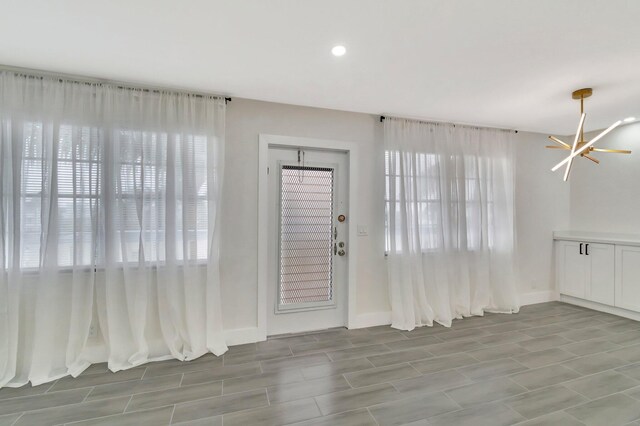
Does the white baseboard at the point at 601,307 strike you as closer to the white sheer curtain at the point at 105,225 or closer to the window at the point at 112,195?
the white sheer curtain at the point at 105,225

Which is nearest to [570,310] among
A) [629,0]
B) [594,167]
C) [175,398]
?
[594,167]

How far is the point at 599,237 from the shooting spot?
170 inches

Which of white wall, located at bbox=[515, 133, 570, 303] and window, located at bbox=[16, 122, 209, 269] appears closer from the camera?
window, located at bbox=[16, 122, 209, 269]

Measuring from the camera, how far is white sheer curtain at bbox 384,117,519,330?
3750 millimetres

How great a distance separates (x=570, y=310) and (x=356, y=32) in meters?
4.84

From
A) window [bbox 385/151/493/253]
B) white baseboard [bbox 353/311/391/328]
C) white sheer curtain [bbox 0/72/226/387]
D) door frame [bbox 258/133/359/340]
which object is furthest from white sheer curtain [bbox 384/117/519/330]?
white sheer curtain [bbox 0/72/226/387]

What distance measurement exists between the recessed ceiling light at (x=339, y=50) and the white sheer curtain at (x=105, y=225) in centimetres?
141

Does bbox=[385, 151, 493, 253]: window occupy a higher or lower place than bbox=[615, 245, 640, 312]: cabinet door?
higher

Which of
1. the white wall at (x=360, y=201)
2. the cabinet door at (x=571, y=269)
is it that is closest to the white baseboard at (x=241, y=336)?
the white wall at (x=360, y=201)

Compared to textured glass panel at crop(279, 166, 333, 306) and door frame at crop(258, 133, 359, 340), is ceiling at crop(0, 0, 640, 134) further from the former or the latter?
textured glass panel at crop(279, 166, 333, 306)

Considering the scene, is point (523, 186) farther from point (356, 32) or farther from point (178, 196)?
point (178, 196)

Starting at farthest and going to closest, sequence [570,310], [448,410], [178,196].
→ [570,310]
[178,196]
[448,410]

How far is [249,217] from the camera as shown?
10.9 feet

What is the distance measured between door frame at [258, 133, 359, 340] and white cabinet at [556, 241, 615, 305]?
3.49 meters
